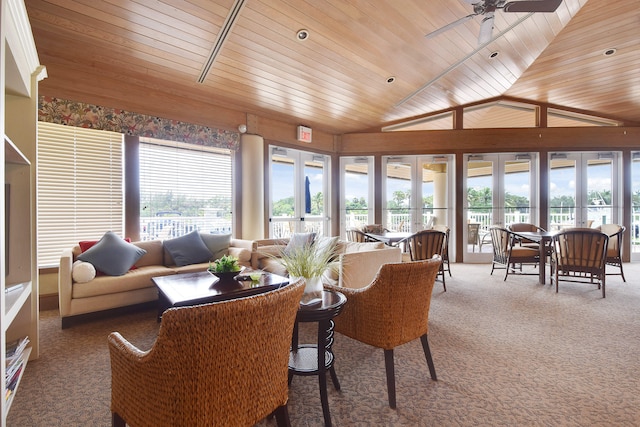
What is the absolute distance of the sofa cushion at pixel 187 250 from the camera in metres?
4.06

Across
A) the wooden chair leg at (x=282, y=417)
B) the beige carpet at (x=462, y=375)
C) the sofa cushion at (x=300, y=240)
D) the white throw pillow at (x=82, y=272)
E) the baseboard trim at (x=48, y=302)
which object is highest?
the sofa cushion at (x=300, y=240)

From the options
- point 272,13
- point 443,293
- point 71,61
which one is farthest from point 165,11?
point 443,293

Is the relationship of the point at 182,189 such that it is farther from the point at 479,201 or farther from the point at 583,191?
the point at 583,191

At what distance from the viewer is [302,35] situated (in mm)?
3697

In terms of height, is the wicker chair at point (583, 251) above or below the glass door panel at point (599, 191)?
below

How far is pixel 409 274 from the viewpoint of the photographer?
1821 mm

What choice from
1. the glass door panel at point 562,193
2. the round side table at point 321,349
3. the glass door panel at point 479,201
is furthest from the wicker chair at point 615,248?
the round side table at point 321,349

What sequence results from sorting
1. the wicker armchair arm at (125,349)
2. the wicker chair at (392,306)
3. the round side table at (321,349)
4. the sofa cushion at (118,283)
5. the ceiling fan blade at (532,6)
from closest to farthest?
1. the wicker armchair arm at (125,349)
2. the round side table at (321,349)
3. the wicker chair at (392,306)
4. the ceiling fan blade at (532,6)
5. the sofa cushion at (118,283)

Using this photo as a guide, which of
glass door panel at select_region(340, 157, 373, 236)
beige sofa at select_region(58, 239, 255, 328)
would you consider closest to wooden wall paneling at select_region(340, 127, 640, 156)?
glass door panel at select_region(340, 157, 373, 236)

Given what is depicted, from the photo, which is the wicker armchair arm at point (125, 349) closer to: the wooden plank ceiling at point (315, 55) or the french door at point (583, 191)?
the wooden plank ceiling at point (315, 55)

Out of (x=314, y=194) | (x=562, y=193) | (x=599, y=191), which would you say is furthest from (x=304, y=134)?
(x=599, y=191)

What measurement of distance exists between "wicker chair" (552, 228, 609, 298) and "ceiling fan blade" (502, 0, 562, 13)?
2770mm

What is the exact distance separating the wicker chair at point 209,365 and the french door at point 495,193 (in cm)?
645

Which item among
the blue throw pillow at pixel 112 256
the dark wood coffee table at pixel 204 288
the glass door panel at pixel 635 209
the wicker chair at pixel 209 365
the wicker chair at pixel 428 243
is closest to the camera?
the wicker chair at pixel 209 365
